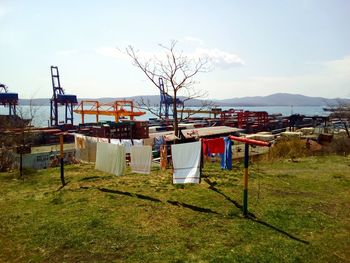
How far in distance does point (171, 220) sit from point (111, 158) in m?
4.94

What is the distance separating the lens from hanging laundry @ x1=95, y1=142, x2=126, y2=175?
12242 millimetres

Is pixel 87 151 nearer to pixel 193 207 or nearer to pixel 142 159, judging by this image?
pixel 142 159

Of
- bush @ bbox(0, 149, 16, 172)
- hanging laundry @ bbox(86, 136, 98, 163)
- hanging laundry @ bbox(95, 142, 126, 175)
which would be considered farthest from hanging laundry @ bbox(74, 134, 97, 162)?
hanging laundry @ bbox(95, 142, 126, 175)

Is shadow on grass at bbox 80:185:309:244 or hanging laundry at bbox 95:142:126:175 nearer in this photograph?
shadow on grass at bbox 80:185:309:244

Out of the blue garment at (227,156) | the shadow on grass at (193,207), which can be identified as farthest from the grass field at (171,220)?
the blue garment at (227,156)

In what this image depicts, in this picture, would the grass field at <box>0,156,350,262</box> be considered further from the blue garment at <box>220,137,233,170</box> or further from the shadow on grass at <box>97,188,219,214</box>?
the blue garment at <box>220,137,233,170</box>

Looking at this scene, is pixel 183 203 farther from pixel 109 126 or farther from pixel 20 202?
pixel 109 126

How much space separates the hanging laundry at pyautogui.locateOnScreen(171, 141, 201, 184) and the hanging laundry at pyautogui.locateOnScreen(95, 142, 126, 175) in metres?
2.47

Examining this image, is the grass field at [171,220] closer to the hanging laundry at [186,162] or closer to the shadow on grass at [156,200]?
the shadow on grass at [156,200]

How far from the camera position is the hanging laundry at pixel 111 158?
12242 mm

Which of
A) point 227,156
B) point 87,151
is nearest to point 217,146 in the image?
point 227,156

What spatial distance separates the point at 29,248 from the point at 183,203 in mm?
4473

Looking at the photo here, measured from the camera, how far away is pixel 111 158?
1241cm

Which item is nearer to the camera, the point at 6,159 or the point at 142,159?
the point at 142,159
